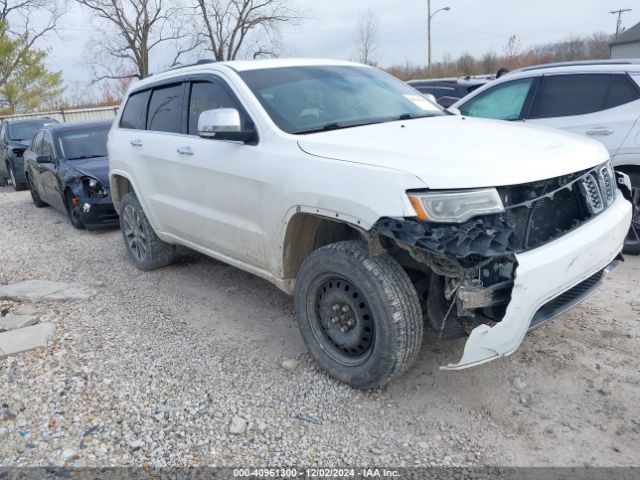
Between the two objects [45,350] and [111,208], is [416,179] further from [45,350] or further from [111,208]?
[111,208]

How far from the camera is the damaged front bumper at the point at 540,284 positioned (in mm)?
2561

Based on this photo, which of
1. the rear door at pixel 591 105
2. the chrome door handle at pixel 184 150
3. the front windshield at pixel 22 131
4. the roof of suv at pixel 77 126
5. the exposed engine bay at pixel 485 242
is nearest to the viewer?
the exposed engine bay at pixel 485 242

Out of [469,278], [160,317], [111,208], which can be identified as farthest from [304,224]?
[111,208]

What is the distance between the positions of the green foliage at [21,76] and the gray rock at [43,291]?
31.9m

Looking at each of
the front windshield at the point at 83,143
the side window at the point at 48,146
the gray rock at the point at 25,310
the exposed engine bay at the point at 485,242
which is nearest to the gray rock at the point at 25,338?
the gray rock at the point at 25,310

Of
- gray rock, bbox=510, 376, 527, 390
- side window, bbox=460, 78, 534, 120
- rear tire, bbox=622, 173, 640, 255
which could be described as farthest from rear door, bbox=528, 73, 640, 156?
gray rock, bbox=510, 376, 527, 390

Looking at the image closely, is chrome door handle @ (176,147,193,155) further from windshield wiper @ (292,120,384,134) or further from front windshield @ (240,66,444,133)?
windshield wiper @ (292,120,384,134)

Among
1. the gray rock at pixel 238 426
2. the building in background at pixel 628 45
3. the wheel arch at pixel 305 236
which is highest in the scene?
the building in background at pixel 628 45

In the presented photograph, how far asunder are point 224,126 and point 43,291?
298 cm

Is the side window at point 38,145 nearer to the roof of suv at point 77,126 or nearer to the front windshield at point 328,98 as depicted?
the roof of suv at point 77,126

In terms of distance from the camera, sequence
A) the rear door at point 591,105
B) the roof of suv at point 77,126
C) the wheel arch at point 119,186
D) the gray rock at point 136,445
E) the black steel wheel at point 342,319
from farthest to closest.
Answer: the roof of suv at point 77,126
the wheel arch at point 119,186
the rear door at point 591,105
the black steel wheel at point 342,319
the gray rock at point 136,445

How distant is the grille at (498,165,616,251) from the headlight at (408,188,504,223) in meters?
0.10

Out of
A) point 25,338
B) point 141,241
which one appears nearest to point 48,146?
point 141,241

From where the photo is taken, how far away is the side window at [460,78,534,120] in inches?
235
